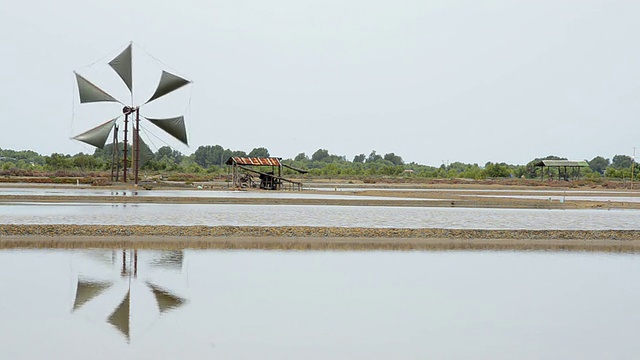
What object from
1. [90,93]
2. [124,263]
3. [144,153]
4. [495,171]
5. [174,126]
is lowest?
[124,263]

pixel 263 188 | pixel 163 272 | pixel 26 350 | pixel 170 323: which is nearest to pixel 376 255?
pixel 163 272

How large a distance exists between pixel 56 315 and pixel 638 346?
23.1 feet

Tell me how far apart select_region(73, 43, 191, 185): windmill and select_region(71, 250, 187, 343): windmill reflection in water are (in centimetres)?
3597

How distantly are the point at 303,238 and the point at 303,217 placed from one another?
21.5 ft

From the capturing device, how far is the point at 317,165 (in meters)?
155

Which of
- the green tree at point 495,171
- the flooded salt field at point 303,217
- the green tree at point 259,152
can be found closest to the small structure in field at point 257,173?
the flooded salt field at point 303,217

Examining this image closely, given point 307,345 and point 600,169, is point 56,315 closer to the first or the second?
point 307,345

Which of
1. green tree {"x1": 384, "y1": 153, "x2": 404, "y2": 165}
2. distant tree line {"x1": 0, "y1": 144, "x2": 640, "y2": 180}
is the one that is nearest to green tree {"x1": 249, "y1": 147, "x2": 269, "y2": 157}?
distant tree line {"x1": 0, "y1": 144, "x2": 640, "y2": 180}

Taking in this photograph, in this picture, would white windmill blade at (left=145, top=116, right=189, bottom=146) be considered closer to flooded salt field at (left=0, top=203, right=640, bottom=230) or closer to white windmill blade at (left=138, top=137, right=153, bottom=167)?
white windmill blade at (left=138, top=137, right=153, bottom=167)

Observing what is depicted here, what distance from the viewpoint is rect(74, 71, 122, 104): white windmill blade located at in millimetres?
53531

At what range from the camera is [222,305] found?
9742 millimetres

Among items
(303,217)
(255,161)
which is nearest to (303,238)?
(303,217)

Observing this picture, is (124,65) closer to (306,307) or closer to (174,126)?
(174,126)

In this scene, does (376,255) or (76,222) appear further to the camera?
(76,222)
